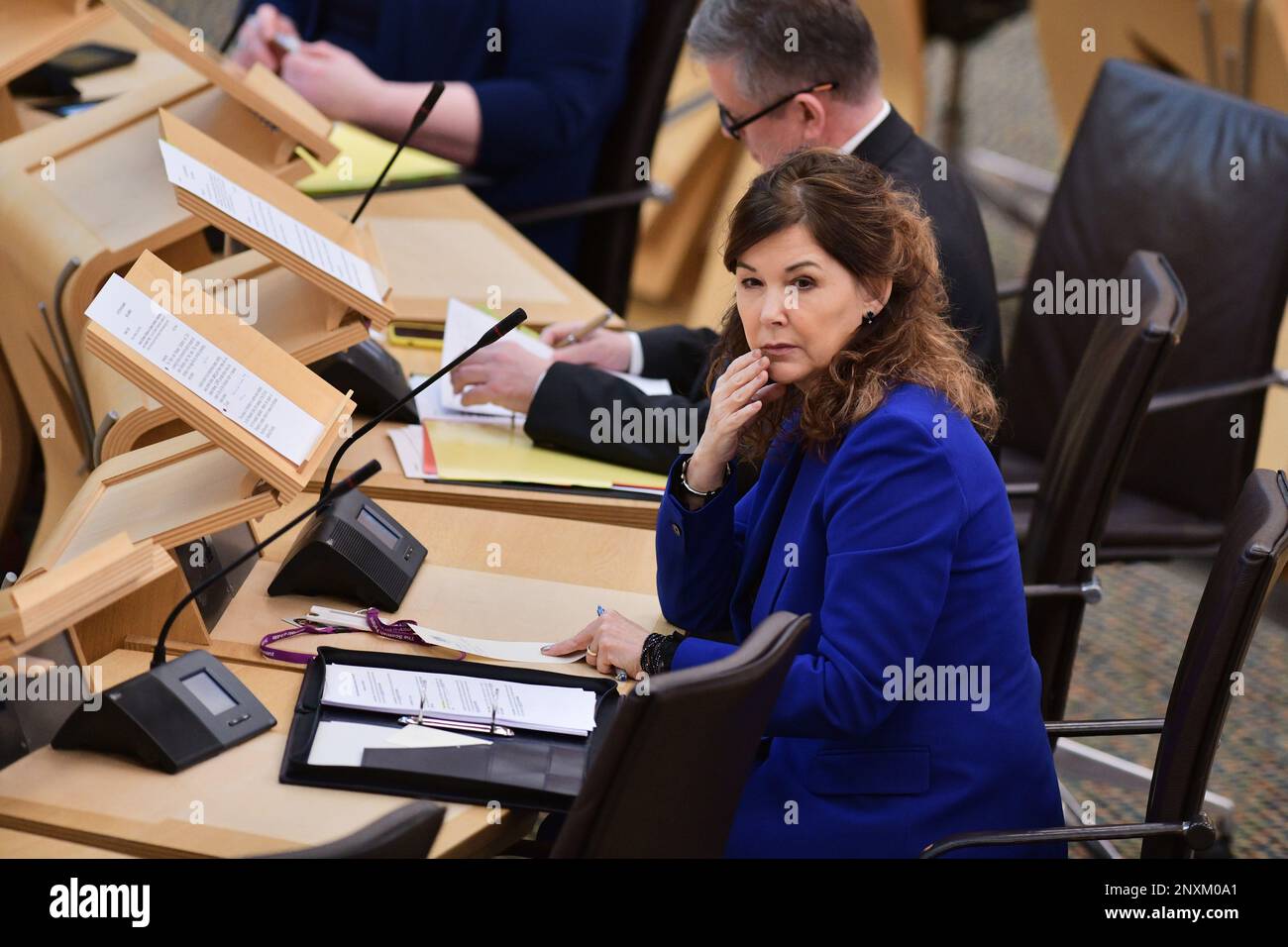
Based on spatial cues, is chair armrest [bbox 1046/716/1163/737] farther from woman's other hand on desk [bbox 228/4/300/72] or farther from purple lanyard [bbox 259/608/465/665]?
woman's other hand on desk [bbox 228/4/300/72]

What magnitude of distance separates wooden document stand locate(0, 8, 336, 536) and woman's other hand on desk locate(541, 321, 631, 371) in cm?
52

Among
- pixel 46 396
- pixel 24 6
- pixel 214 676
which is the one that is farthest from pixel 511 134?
pixel 214 676

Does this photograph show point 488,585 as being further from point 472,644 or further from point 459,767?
point 459,767

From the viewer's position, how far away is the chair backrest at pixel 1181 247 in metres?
2.81

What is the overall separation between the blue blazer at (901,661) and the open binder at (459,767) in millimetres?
207

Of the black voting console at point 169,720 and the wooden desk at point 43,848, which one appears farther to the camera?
the black voting console at point 169,720

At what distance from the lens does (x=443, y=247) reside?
125 inches

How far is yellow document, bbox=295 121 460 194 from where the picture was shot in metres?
3.29

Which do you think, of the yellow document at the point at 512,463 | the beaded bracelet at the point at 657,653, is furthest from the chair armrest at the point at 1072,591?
the beaded bracelet at the point at 657,653

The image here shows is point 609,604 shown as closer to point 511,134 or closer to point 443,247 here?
point 443,247

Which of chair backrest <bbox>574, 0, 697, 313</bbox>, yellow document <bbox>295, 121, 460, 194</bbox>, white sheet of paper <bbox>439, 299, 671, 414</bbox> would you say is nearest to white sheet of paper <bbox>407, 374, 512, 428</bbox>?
white sheet of paper <bbox>439, 299, 671, 414</bbox>

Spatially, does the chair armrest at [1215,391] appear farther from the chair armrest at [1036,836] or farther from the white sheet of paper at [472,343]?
the chair armrest at [1036,836]

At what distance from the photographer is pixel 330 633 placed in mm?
1886

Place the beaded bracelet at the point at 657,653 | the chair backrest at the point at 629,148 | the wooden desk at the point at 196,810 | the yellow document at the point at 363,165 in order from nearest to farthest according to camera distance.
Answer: the wooden desk at the point at 196,810
the beaded bracelet at the point at 657,653
the yellow document at the point at 363,165
the chair backrest at the point at 629,148
